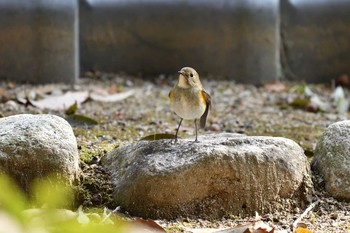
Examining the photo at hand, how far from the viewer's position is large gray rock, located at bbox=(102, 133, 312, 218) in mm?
2191

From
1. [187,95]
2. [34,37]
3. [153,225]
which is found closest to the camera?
[153,225]

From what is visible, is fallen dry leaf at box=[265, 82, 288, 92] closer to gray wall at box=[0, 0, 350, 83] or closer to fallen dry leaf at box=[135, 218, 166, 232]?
gray wall at box=[0, 0, 350, 83]

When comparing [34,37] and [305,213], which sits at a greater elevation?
[34,37]

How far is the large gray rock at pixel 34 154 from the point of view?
2164mm

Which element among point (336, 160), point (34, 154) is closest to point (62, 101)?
point (34, 154)

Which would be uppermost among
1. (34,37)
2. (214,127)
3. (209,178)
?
(34,37)

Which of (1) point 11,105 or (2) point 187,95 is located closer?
(2) point 187,95

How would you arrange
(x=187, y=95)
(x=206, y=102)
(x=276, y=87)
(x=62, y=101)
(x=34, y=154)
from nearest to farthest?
(x=34, y=154) → (x=187, y=95) → (x=206, y=102) → (x=62, y=101) → (x=276, y=87)

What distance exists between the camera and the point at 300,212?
2.33m

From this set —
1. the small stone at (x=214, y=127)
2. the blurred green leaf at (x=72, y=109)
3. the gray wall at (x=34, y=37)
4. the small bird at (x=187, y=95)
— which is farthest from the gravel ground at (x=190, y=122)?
the small bird at (x=187, y=95)

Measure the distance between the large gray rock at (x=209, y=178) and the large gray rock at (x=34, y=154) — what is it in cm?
22

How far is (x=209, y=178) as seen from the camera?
2217mm

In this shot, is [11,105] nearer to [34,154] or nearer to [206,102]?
[206,102]

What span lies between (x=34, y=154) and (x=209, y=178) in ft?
1.99
